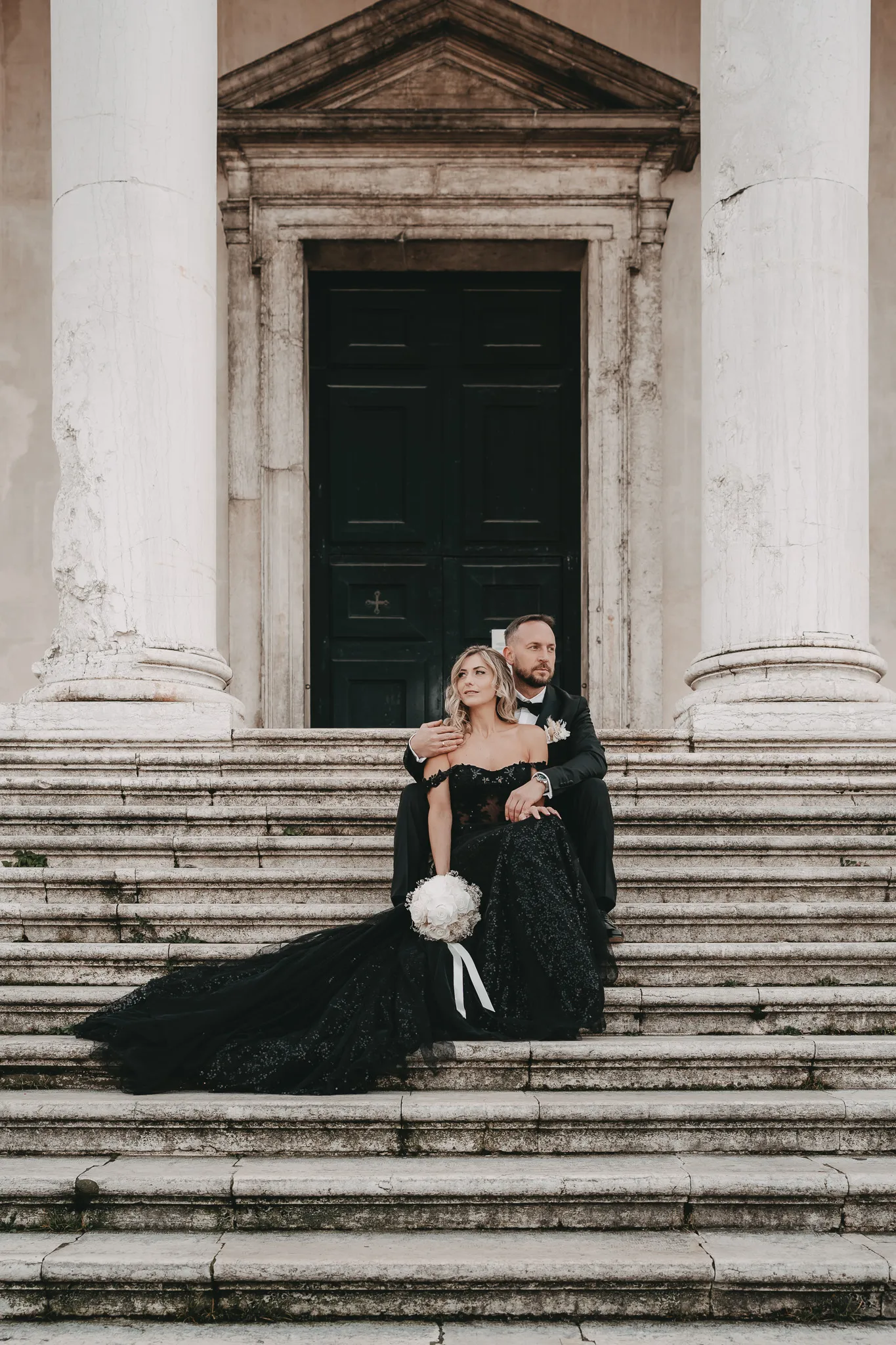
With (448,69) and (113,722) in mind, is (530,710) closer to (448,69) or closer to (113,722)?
(113,722)

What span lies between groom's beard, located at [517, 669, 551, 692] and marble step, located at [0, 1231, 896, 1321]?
3.09 m

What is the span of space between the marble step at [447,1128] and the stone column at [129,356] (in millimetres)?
3457

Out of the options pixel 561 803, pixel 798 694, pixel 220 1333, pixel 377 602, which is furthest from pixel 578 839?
pixel 377 602

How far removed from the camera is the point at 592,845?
5.93m

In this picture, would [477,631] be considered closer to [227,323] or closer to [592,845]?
[227,323]

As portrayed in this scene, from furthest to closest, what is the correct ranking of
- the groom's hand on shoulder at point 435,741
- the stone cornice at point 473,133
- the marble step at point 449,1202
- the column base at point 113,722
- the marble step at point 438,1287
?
the stone cornice at point 473,133
the column base at point 113,722
the groom's hand on shoulder at point 435,741
the marble step at point 449,1202
the marble step at point 438,1287

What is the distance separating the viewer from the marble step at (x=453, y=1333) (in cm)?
375

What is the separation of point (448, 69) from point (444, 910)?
8.19 m

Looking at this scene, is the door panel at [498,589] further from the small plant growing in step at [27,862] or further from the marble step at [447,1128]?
the marble step at [447,1128]

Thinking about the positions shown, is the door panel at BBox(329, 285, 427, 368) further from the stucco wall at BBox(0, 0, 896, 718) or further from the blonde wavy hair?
→ the blonde wavy hair

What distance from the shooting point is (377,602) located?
11.6 m

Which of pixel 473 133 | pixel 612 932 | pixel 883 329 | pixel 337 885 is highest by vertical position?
pixel 473 133

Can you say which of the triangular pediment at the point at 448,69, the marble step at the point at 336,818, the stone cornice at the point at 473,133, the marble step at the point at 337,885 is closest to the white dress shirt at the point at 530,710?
the marble step at the point at 336,818

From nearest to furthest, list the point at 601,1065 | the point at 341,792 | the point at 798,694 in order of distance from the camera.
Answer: the point at 601,1065 < the point at 341,792 < the point at 798,694
